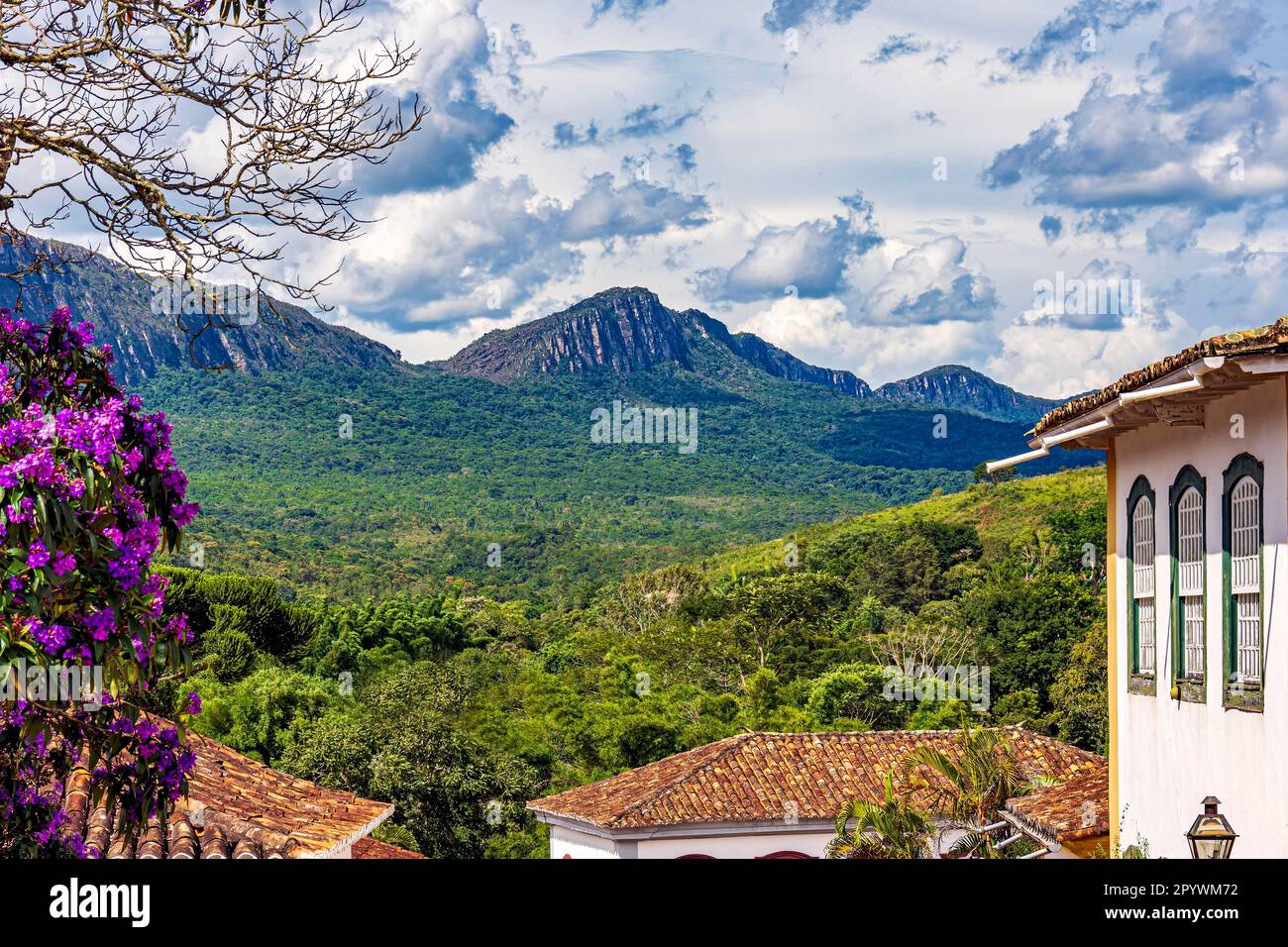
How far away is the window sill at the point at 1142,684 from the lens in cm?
987

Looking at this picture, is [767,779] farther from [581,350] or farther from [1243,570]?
[581,350]

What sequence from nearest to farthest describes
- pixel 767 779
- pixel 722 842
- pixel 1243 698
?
pixel 1243 698
pixel 722 842
pixel 767 779

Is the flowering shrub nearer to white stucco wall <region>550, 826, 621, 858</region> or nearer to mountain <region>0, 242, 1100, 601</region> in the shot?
white stucco wall <region>550, 826, 621, 858</region>

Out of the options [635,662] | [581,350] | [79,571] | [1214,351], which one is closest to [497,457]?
[581,350]

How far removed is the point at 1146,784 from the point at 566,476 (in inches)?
3236

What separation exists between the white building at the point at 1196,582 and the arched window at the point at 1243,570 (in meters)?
0.01

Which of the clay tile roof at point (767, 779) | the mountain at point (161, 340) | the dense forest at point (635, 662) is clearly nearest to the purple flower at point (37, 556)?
the clay tile roof at point (767, 779)

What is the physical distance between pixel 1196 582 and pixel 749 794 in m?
14.0

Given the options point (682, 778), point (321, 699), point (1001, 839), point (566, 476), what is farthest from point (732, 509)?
point (1001, 839)

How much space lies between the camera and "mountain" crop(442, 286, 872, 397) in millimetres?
120625

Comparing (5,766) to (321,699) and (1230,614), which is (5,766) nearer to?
(1230,614)

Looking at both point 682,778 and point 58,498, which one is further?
point 682,778

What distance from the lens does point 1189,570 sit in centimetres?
913
